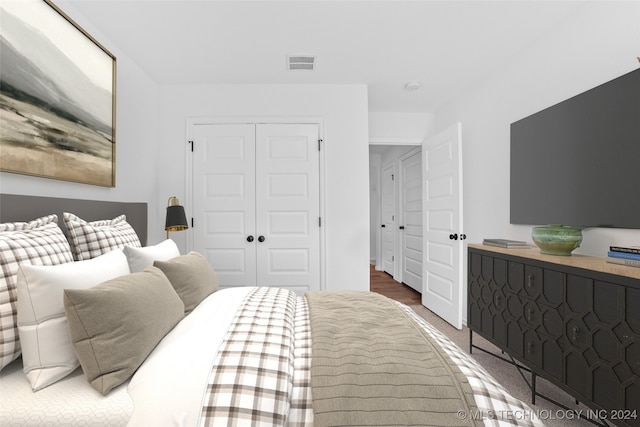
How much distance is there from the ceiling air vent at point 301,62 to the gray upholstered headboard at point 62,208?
1.83 m

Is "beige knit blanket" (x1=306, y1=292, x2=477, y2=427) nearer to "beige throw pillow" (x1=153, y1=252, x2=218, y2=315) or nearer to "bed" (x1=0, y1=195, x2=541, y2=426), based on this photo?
"bed" (x1=0, y1=195, x2=541, y2=426)

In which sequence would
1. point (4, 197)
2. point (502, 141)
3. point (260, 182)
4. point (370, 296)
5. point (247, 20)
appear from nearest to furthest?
1. point (4, 197)
2. point (370, 296)
3. point (247, 20)
4. point (502, 141)
5. point (260, 182)

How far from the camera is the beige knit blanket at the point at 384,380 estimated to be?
0.84 m

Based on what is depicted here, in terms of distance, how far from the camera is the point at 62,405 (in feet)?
2.95

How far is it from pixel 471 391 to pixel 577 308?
41.4 inches

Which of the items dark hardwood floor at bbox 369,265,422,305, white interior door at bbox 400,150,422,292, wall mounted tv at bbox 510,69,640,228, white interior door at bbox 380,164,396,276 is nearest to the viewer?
wall mounted tv at bbox 510,69,640,228

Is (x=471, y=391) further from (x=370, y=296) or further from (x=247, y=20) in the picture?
(x=247, y=20)

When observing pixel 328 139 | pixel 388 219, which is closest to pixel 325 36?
pixel 328 139

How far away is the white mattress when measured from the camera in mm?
866

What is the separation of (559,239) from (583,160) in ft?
1.74

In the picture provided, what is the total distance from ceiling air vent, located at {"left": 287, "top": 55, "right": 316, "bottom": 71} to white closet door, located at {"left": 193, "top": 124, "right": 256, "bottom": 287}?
759 mm

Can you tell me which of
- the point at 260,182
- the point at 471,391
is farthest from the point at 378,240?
the point at 471,391

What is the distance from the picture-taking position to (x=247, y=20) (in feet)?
7.11

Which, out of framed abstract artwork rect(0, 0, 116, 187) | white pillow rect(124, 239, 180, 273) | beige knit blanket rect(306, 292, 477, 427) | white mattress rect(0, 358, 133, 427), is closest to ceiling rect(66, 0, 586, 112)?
framed abstract artwork rect(0, 0, 116, 187)
